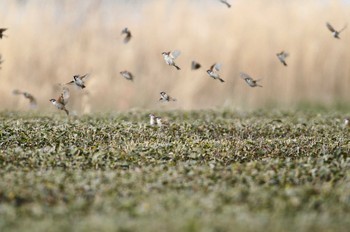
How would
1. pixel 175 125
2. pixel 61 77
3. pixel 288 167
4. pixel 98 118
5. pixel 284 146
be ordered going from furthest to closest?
pixel 61 77, pixel 98 118, pixel 175 125, pixel 284 146, pixel 288 167

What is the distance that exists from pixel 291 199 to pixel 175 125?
3.83m

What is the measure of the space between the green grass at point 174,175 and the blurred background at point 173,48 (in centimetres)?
216

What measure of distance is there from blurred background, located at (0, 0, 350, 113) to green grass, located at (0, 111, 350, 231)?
2.16 m

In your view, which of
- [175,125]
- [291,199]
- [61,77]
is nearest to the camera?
[291,199]

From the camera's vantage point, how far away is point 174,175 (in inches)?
261

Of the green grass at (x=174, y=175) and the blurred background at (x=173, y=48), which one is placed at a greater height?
the blurred background at (x=173, y=48)

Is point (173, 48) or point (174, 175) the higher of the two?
point (173, 48)

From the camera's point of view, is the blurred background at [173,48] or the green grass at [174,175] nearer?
the green grass at [174,175]

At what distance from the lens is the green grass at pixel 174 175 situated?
5.29 m

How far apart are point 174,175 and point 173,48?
20.3 ft

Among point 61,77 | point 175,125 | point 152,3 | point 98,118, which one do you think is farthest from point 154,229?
point 152,3

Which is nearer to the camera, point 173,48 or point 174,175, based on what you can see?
point 174,175

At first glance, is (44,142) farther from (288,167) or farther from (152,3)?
(152,3)

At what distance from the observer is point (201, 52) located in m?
12.7
